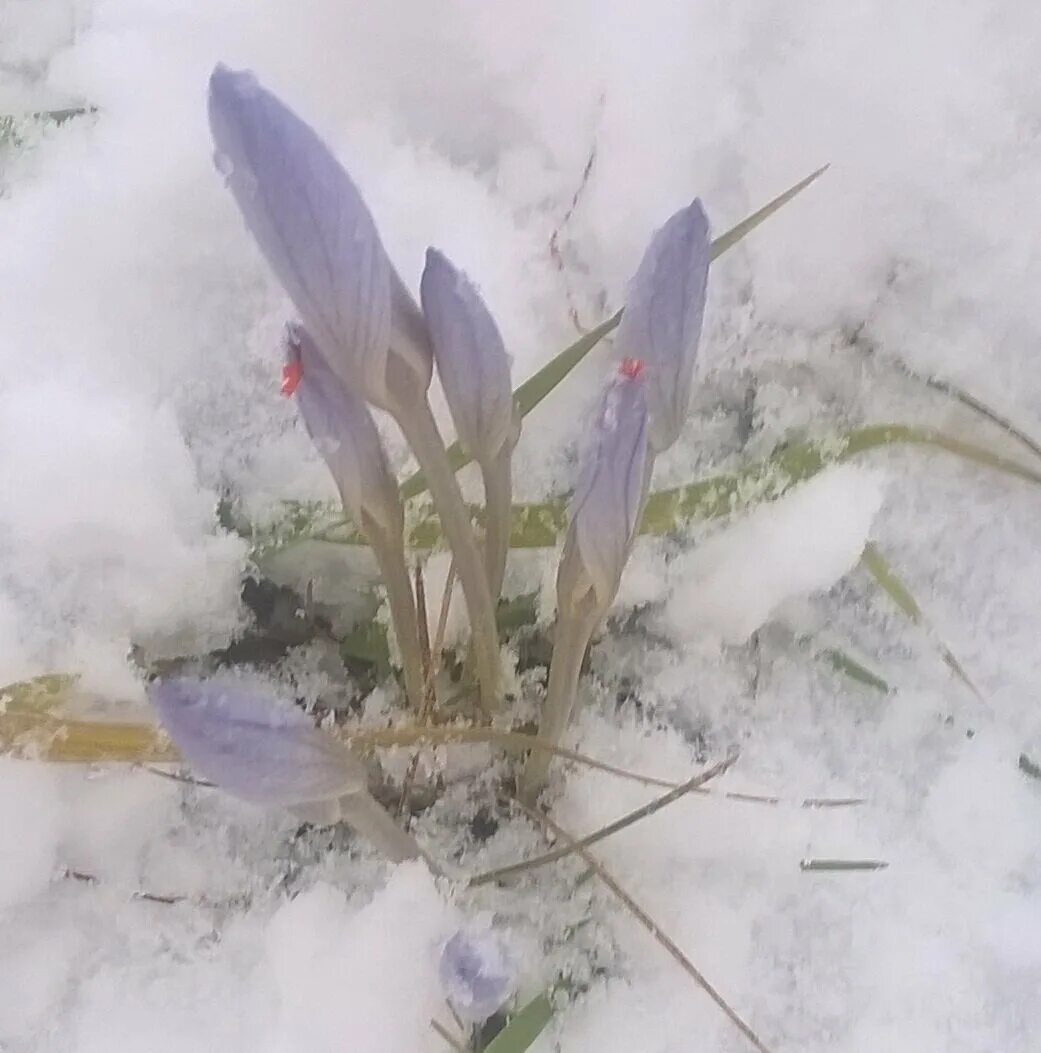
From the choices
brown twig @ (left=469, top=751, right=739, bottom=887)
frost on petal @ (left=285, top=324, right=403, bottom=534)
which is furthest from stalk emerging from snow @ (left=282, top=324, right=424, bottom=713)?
brown twig @ (left=469, top=751, right=739, bottom=887)

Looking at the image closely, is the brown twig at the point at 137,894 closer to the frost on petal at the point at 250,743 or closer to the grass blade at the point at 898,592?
the frost on petal at the point at 250,743

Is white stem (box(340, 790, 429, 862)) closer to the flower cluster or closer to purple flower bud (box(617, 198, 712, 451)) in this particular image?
the flower cluster

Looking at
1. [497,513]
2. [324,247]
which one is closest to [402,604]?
[497,513]

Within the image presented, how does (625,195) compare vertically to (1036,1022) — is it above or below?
above

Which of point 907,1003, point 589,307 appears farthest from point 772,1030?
point 589,307

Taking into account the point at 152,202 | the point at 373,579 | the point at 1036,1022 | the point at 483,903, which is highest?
the point at 152,202

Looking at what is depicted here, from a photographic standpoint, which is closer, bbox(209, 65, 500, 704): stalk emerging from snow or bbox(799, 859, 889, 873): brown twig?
bbox(209, 65, 500, 704): stalk emerging from snow

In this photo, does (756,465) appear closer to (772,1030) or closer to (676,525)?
(676,525)

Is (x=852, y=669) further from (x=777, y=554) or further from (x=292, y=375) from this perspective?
(x=292, y=375)
